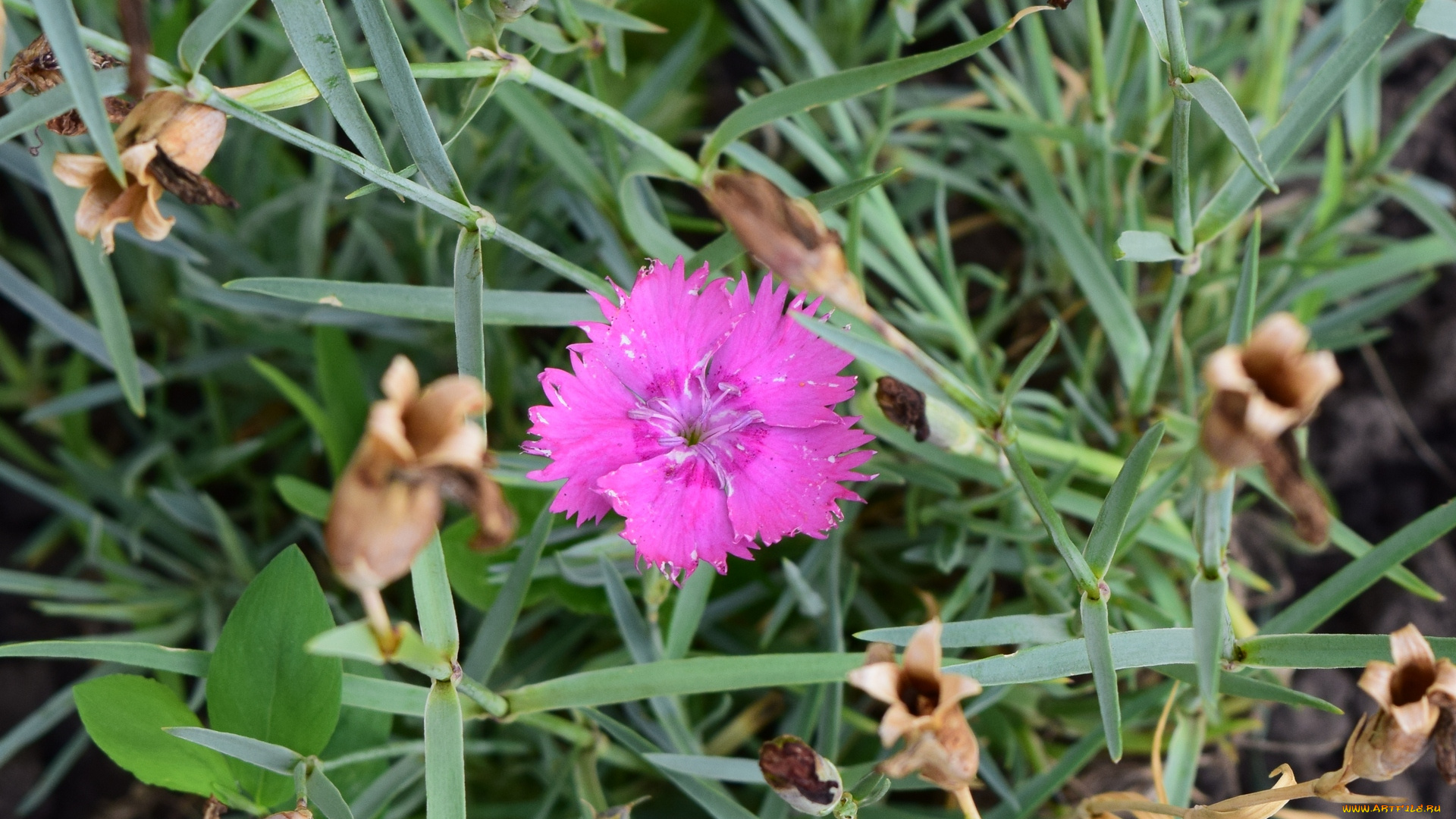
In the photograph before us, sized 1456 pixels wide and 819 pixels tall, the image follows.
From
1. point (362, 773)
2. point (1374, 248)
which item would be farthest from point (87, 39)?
point (1374, 248)

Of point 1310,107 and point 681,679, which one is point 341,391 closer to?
point 681,679

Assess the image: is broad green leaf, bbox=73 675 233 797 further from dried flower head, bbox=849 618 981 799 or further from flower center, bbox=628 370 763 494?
dried flower head, bbox=849 618 981 799

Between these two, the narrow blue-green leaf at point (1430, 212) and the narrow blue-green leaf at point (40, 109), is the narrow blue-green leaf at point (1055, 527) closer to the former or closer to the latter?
the narrow blue-green leaf at point (40, 109)

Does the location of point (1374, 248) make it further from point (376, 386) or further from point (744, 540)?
point (376, 386)

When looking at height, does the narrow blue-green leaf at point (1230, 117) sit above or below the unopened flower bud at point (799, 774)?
above

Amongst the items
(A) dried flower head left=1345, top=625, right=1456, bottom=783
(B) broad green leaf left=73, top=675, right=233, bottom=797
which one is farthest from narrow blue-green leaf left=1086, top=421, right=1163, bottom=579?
(B) broad green leaf left=73, top=675, right=233, bottom=797

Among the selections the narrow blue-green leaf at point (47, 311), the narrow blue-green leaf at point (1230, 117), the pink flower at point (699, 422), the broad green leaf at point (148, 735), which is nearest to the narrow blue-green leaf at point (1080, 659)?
the pink flower at point (699, 422)
